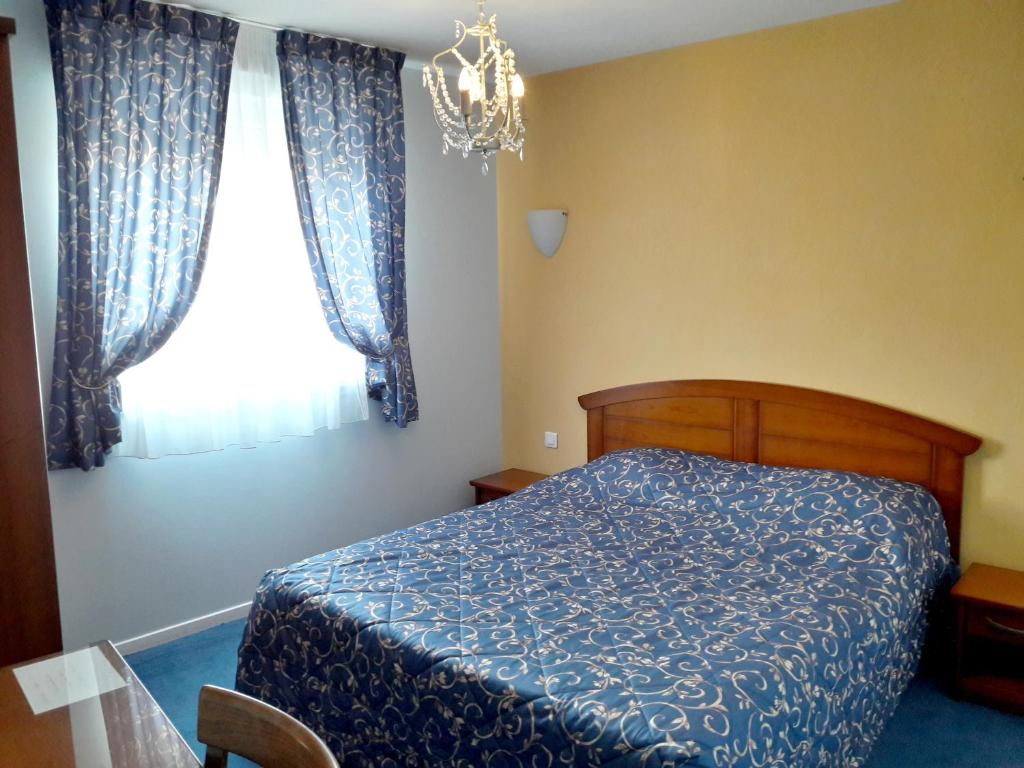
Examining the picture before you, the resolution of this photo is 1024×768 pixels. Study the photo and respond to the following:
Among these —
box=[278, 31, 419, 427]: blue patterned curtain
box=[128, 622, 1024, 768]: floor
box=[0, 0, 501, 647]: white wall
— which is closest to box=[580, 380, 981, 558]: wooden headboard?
box=[128, 622, 1024, 768]: floor

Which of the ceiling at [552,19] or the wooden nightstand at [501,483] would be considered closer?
the ceiling at [552,19]

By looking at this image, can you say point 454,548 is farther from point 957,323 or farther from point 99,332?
point 957,323

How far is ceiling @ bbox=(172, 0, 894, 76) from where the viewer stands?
295 cm

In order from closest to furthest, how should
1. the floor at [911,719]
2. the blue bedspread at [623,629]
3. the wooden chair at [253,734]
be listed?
the wooden chair at [253,734]
the blue bedspread at [623,629]
the floor at [911,719]

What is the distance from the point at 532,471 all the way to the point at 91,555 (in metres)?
2.21

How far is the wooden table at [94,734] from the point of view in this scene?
126 cm

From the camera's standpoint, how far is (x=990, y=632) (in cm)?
262

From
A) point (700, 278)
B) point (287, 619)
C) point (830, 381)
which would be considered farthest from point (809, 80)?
point (287, 619)

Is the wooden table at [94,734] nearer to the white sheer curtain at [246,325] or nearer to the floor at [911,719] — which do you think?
the floor at [911,719]

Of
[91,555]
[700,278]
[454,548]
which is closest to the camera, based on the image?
[454,548]

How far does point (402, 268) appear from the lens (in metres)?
3.74

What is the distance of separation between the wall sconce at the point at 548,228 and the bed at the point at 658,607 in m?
1.09

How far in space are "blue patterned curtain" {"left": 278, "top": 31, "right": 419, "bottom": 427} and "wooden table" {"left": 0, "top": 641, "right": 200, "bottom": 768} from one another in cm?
222

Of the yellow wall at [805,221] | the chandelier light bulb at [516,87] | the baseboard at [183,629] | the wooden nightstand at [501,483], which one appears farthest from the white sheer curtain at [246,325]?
the chandelier light bulb at [516,87]
